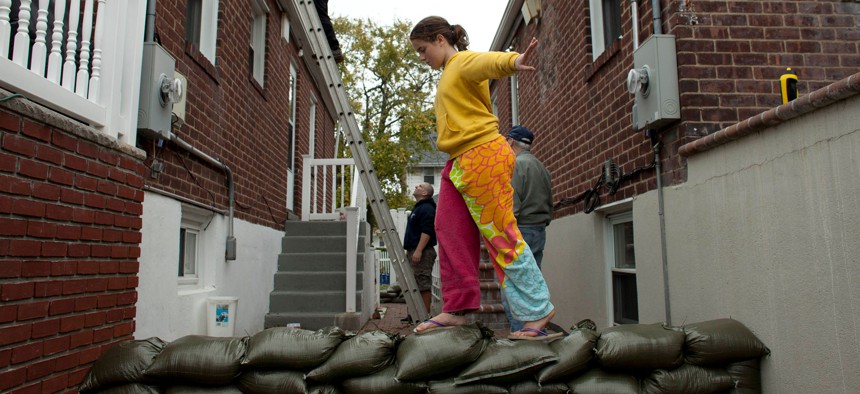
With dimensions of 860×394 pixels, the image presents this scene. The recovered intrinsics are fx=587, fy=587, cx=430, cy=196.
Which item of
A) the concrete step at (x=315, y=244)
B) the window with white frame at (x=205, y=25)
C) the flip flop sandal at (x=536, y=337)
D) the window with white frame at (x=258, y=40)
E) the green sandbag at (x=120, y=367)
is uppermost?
the window with white frame at (x=258, y=40)

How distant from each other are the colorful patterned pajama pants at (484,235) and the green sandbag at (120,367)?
1395 mm

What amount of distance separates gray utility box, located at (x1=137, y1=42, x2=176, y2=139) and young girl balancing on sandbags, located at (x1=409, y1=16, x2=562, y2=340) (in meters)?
1.51

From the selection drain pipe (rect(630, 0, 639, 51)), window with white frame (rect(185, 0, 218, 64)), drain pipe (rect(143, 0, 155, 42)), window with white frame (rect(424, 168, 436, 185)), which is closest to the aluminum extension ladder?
drain pipe (rect(143, 0, 155, 42))

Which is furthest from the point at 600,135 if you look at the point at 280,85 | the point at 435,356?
the point at 280,85

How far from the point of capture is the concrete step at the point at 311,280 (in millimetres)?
6703

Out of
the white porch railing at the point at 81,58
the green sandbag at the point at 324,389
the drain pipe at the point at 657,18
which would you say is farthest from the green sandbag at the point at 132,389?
the drain pipe at the point at 657,18

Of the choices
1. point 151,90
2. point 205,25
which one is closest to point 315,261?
point 205,25

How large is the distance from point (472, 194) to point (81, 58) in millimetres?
1887

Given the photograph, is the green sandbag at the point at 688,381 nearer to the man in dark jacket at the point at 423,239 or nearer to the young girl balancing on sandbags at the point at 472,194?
the young girl balancing on sandbags at the point at 472,194

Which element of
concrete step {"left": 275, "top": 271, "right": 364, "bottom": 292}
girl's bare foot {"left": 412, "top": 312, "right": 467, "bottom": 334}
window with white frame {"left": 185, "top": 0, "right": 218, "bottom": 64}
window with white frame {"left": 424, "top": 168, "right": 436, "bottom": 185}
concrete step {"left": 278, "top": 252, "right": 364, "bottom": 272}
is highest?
window with white frame {"left": 424, "top": 168, "right": 436, "bottom": 185}

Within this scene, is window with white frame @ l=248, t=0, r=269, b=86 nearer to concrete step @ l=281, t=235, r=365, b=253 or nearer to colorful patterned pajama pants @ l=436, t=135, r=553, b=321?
concrete step @ l=281, t=235, r=365, b=253

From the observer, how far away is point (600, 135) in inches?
192

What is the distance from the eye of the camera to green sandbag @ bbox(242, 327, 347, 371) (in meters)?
2.51

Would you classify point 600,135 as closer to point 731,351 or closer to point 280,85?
point 731,351
